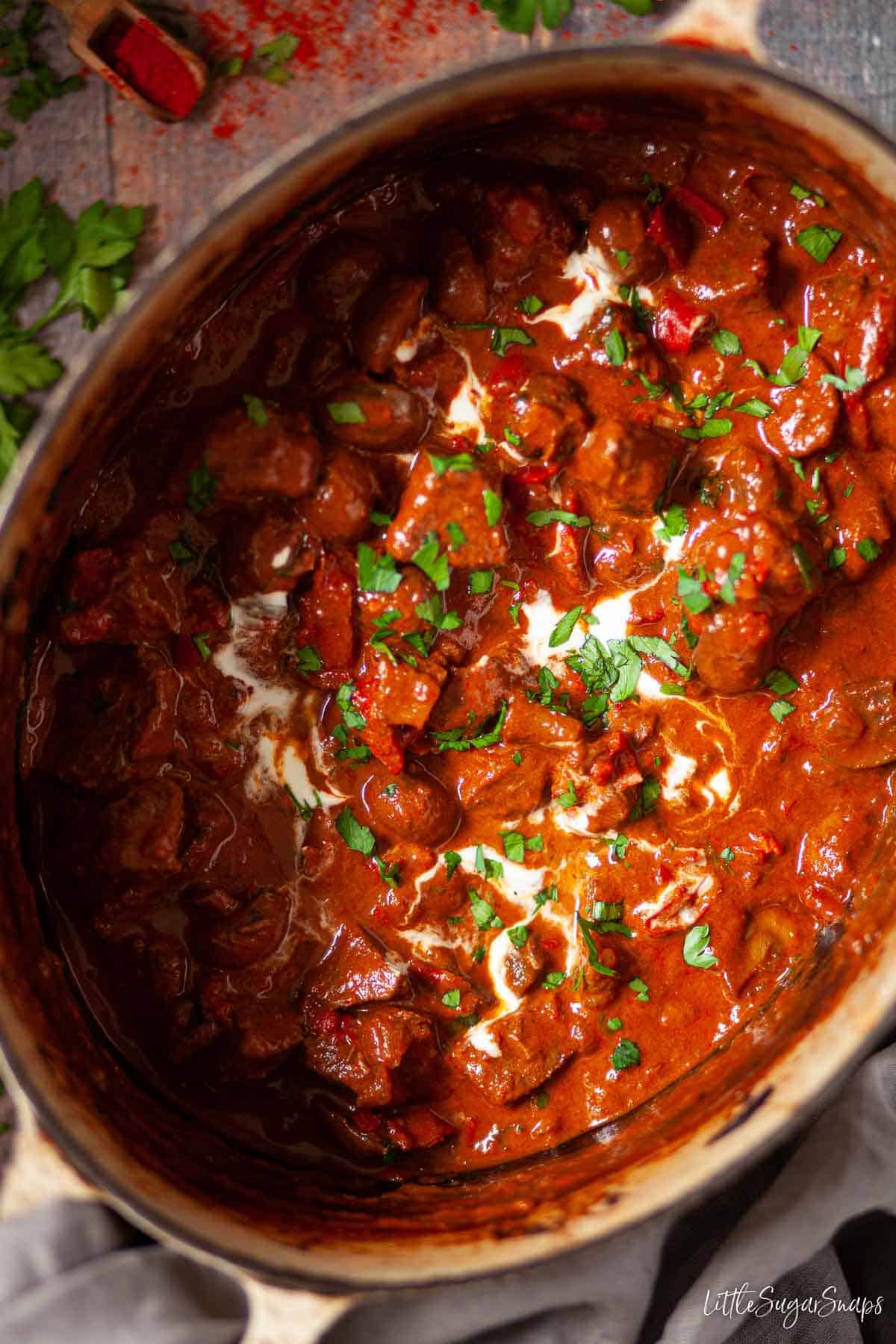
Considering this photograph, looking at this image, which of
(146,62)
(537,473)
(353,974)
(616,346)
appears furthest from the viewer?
(353,974)

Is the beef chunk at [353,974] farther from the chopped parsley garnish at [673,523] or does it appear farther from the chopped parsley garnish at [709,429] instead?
the chopped parsley garnish at [709,429]

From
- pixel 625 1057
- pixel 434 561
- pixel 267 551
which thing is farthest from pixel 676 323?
pixel 625 1057

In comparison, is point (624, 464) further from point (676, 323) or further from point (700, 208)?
point (700, 208)

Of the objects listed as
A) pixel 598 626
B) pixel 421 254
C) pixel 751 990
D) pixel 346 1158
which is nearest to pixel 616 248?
pixel 421 254

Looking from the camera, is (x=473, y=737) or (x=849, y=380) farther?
(x=473, y=737)

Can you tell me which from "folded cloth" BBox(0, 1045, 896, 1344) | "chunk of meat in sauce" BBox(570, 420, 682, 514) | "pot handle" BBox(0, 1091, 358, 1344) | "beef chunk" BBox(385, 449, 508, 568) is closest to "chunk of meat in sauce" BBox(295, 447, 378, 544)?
"beef chunk" BBox(385, 449, 508, 568)

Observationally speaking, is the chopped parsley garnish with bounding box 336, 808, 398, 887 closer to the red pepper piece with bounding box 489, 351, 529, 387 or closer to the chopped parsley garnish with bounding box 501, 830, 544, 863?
the chopped parsley garnish with bounding box 501, 830, 544, 863

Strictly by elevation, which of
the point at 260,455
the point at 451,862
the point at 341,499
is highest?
the point at 260,455

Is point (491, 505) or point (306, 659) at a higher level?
point (491, 505)
